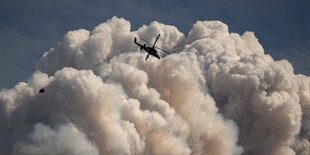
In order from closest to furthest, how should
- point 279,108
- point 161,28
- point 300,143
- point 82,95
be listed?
1. point 82,95
2. point 279,108
3. point 300,143
4. point 161,28

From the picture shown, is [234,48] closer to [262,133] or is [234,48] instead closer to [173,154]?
[262,133]

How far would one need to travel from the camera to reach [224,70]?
154 m

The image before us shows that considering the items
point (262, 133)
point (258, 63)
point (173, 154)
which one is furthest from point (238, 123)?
point (173, 154)

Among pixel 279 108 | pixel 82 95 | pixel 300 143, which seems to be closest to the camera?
pixel 82 95

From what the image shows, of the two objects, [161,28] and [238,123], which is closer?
[238,123]

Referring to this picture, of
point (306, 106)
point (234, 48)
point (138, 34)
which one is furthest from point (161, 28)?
point (306, 106)

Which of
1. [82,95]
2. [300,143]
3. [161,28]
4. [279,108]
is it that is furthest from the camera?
[161,28]

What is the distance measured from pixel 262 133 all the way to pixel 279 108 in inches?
376

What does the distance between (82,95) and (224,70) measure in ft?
150

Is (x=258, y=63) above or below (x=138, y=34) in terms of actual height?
below

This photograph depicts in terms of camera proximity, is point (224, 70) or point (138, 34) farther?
point (138, 34)

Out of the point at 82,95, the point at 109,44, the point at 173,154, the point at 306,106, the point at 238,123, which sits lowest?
the point at 173,154

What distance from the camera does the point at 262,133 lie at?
152625mm

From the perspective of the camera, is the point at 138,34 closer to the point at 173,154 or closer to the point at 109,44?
the point at 109,44
